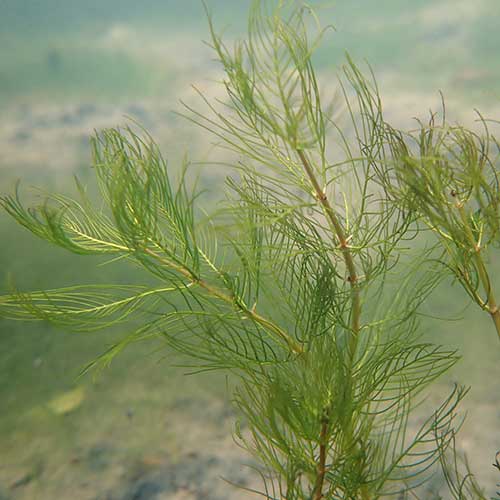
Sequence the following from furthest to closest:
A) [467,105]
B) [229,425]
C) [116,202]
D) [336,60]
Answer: [336,60] < [467,105] < [229,425] < [116,202]

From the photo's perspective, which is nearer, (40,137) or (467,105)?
(467,105)

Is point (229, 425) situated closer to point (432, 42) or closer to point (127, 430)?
point (127, 430)

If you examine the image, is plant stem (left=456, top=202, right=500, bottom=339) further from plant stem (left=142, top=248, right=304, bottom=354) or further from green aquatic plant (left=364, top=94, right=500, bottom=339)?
plant stem (left=142, top=248, right=304, bottom=354)

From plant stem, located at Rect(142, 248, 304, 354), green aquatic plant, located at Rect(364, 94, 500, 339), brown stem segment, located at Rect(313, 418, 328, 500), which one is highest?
green aquatic plant, located at Rect(364, 94, 500, 339)

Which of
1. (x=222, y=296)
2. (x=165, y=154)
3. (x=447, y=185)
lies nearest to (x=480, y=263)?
(x=447, y=185)

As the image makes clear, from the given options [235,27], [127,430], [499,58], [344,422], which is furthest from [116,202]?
[235,27]

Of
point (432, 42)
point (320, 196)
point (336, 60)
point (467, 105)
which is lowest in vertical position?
point (320, 196)

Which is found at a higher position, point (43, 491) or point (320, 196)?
point (320, 196)

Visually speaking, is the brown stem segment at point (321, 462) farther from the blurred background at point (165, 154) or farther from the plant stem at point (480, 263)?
the blurred background at point (165, 154)

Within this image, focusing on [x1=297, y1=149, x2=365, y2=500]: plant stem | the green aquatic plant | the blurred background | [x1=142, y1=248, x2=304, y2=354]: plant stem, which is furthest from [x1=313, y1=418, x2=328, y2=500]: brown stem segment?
the blurred background

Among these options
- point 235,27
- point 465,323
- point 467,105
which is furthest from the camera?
point 235,27
